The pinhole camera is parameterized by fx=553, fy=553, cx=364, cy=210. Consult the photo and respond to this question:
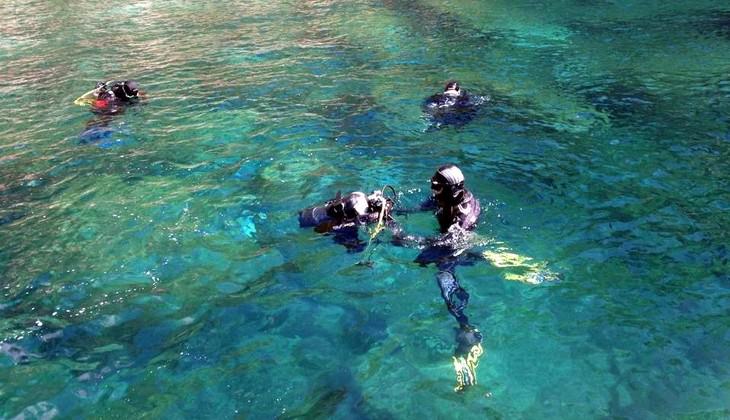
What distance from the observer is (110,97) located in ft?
36.0

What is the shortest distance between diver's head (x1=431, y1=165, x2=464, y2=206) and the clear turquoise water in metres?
0.80

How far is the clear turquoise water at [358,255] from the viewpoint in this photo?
15.4ft

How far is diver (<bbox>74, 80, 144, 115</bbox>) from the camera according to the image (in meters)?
10.9

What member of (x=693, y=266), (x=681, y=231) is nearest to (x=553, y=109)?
(x=681, y=231)

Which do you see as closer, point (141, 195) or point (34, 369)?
point (34, 369)

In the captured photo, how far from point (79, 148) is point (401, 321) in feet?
23.2

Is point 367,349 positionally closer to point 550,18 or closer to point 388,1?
point 550,18

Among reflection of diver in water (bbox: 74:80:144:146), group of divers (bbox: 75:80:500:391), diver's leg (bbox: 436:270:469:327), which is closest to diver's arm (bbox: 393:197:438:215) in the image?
group of divers (bbox: 75:80:500:391)

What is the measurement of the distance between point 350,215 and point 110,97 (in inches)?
292

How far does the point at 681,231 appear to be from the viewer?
6.39 m

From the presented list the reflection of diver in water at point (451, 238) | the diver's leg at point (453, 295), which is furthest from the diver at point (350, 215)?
the diver's leg at point (453, 295)

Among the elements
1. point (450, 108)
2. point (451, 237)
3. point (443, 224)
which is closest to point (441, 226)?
point (443, 224)

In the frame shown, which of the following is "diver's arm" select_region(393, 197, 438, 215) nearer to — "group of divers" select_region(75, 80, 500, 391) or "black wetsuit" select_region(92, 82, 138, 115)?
"group of divers" select_region(75, 80, 500, 391)

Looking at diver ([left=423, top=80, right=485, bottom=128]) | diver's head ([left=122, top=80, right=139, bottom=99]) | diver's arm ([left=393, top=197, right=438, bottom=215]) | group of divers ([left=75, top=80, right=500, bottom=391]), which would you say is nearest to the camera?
group of divers ([left=75, top=80, right=500, bottom=391])
